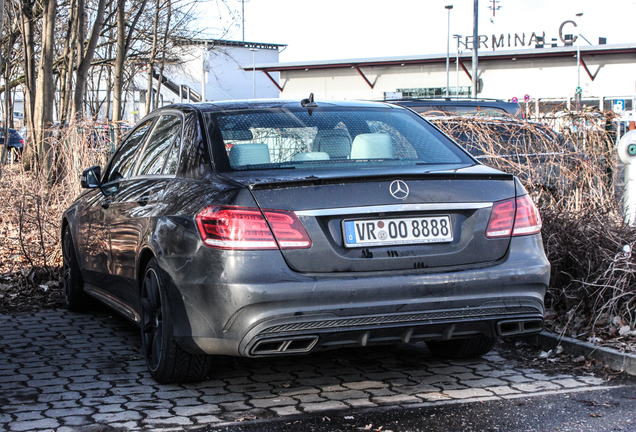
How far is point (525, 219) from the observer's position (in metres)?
4.23

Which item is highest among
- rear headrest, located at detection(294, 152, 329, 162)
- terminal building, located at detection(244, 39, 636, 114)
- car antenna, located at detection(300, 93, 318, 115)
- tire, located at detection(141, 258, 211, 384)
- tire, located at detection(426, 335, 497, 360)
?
terminal building, located at detection(244, 39, 636, 114)

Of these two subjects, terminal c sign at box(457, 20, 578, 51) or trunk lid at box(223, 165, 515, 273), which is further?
terminal c sign at box(457, 20, 578, 51)

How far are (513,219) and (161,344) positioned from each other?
6.65 feet

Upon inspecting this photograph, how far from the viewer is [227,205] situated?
3869mm

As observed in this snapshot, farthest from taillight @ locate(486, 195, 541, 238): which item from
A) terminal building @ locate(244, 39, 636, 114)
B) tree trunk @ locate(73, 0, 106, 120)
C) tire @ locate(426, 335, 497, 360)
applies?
terminal building @ locate(244, 39, 636, 114)

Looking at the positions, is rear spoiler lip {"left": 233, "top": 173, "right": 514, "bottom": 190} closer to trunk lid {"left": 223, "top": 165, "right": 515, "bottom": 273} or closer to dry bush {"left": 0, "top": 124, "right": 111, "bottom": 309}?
trunk lid {"left": 223, "top": 165, "right": 515, "bottom": 273}

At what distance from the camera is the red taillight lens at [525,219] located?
4195mm

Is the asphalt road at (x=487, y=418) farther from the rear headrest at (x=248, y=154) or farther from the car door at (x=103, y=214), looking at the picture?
the car door at (x=103, y=214)

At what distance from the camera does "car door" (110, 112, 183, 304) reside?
4832mm

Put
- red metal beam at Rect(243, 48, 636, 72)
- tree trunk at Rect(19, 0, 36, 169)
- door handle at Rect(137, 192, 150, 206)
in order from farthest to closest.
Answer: red metal beam at Rect(243, 48, 636, 72) < tree trunk at Rect(19, 0, 36, 169) < door handle at Rect(137, 192, 150, 206)

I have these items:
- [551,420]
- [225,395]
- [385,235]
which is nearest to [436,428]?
[551,420]

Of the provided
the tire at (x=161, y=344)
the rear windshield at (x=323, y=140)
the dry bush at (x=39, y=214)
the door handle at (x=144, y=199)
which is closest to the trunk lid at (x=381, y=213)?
the rear windshield at (x=323, y=140)

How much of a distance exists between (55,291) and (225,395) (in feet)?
13.8

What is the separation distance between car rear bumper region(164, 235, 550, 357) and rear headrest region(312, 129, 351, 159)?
950 mm
